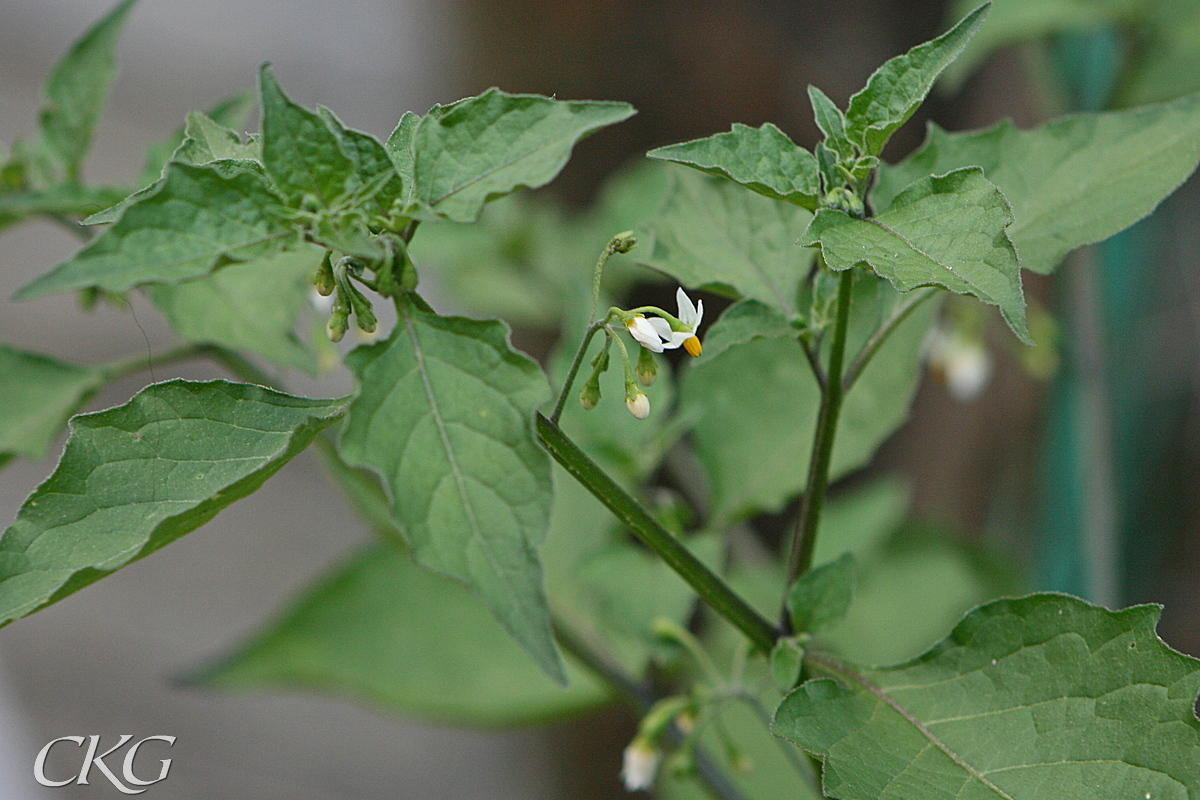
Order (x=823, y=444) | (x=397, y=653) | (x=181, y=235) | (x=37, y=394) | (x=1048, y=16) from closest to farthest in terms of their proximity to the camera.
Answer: (x=181, y=235) < (x=823, y=444) < (x=37, y=394) < (x=1048, y=16) < (x=397, y=653)

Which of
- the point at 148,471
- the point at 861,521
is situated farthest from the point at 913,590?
the point at 148,471

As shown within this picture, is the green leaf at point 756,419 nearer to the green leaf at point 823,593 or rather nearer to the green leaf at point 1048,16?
the green leaf at point 823,593

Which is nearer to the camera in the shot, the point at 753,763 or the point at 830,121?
the point at 830,121

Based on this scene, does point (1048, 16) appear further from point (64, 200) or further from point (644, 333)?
point (64, 200)

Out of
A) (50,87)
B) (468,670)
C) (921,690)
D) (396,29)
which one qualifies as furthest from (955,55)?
(396,29)

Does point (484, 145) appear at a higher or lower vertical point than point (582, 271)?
higher
